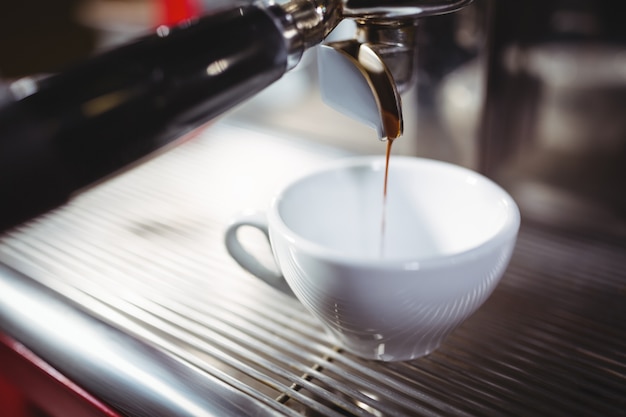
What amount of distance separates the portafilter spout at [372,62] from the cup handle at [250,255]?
0.08 meters

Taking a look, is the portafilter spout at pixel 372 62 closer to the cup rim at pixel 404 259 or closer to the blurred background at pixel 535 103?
the cup rim at pixel 404 259

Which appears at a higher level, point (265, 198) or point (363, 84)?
point (363, 84)

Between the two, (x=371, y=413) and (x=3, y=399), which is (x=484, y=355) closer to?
(x=371, y=413)

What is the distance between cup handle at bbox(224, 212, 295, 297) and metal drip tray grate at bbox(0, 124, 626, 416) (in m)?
0.03

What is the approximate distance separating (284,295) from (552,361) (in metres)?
0.15

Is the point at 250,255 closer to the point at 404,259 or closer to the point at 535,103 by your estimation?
the point at 404,259

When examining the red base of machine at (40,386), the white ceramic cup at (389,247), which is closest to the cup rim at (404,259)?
the white ceramic cup at (389,247)

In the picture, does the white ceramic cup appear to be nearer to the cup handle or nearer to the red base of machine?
the cup handle

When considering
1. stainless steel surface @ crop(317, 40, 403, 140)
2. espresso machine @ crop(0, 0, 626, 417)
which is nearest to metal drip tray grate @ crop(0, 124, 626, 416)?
espresso machine @ crop(0, 0, 626, 417)

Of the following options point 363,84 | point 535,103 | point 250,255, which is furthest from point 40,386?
point 535,103

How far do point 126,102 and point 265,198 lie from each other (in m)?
0.29

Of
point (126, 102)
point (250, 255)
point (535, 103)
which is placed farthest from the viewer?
point (535, 103)

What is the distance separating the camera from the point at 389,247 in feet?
1.29

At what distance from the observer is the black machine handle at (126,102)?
0.18m
